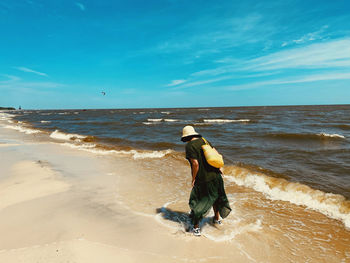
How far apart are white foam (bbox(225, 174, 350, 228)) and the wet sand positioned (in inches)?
12.2

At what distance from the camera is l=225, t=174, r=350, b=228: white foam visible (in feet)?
14.8

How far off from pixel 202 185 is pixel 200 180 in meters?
0.10

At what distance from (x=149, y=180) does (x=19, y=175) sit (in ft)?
12.8

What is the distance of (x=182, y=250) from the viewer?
3104mm

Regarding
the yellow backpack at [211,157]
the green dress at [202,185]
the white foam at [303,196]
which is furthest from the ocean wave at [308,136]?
the yellow backpack at [211,157]

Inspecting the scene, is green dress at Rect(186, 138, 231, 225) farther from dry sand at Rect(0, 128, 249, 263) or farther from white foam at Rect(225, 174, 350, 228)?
white foam at Rect(225, 174, 350, 228)

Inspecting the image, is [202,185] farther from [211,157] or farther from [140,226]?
[140,226]

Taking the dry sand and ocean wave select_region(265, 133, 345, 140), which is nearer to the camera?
the dry sand

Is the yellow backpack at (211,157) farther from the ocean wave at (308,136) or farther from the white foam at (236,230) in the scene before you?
the ocean wave at (308,136)

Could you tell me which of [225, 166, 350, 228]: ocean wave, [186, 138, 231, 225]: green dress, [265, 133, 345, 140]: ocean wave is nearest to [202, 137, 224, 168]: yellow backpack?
[186, 138, 231, 225]: green dress

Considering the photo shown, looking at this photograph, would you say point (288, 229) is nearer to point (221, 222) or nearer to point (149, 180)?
point (221, 222)

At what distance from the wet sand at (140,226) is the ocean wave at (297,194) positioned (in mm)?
327

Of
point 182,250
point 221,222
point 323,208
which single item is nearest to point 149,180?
point 221,222

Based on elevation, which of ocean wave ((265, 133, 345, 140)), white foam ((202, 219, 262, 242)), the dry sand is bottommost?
white foam ((202, 219, 262, 242))
